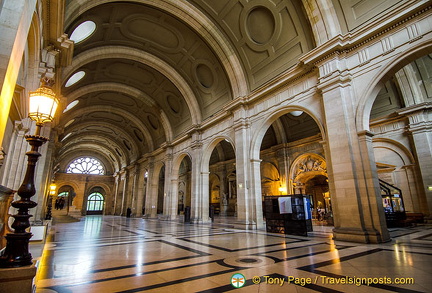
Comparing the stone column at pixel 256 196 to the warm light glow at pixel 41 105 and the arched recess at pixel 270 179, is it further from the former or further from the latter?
the warm light glow at pixel 41 105

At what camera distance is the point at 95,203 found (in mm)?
40188

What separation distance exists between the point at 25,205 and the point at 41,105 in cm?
131

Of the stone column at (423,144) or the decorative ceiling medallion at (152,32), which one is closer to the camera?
the stone column at (423,144)

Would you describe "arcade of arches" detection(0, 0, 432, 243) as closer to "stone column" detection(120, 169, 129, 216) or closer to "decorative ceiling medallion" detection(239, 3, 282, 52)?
"decorative ceiling medallion" detection(239, 3, 282, 52)

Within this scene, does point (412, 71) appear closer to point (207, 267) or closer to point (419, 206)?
point (419, 206)

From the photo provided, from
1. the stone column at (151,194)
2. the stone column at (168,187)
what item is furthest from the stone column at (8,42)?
the stone column at (151,194)

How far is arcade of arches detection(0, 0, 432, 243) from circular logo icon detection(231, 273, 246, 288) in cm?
355

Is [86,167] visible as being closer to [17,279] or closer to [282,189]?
[282,189]

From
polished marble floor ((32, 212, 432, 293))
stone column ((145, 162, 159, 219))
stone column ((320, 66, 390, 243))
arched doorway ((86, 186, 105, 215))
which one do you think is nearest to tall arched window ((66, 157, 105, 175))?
arched doorway ((86, 186, 105, 215))

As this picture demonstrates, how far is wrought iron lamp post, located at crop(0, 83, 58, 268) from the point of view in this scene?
236 centimetres

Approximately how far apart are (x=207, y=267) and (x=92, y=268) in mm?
1924

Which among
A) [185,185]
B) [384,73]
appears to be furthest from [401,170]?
[185,185]

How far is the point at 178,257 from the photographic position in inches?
185

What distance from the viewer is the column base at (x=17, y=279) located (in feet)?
7.23
